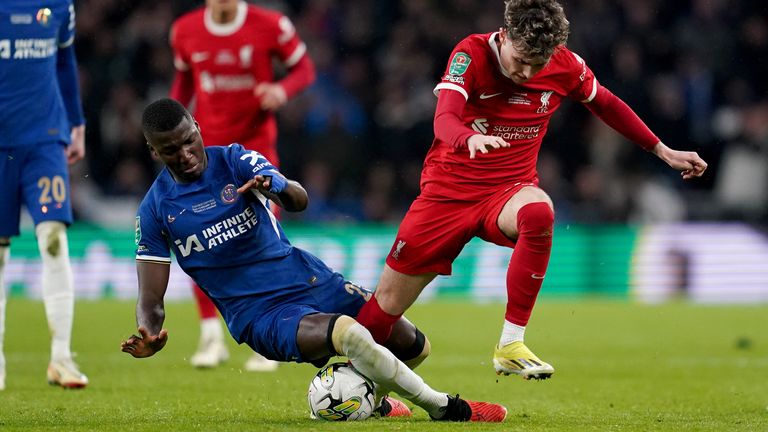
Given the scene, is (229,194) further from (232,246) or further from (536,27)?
(536,27)

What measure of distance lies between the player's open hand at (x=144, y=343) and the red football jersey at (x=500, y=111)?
186 cm

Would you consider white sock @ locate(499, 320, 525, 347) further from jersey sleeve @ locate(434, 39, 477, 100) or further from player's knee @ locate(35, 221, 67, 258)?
player's knee @ locate(35, 221, 67, 258)

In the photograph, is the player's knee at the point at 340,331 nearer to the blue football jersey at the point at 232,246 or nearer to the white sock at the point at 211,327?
the blue football jersey at the point at 232,246

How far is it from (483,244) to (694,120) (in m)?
3.71

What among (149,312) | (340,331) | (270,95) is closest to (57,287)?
(149,312)

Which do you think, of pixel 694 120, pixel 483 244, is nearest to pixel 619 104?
pixel 483 244

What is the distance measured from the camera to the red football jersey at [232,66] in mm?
9477

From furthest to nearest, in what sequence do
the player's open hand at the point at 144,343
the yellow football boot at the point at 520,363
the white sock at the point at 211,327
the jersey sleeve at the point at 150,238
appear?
1. the white sock at the point at 211,327
2. the jersey sleeve at the point at 150,238
3. the yellow football boot at the point at 520,363
4. the player's open hand at the point at 144,343

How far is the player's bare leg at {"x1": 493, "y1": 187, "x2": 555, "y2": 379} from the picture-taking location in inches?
237

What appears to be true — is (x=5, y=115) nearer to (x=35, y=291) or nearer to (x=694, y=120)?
(x=35, y=291)

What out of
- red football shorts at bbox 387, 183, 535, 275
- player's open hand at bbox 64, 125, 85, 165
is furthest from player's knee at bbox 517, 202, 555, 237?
player's open hand at bbox 64, 125, 85, 165

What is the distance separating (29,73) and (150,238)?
226cm

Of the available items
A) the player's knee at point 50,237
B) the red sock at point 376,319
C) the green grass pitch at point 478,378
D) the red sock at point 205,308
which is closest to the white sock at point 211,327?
the red sock at point 205,308

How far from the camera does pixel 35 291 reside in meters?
15.2
